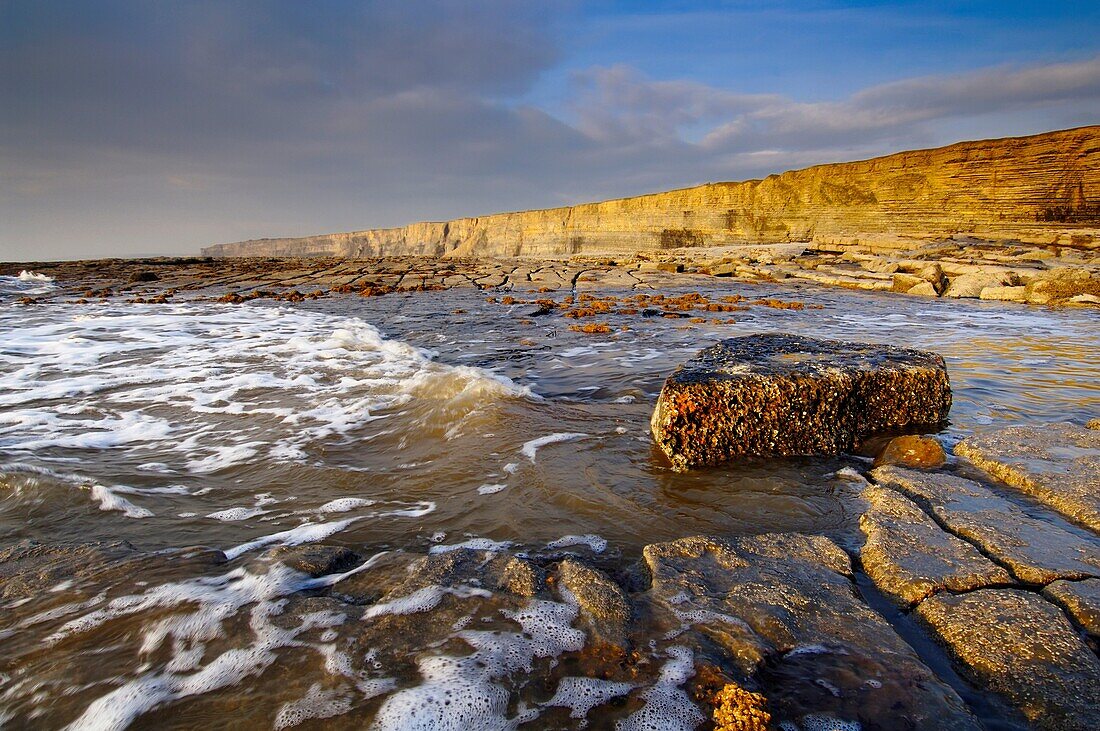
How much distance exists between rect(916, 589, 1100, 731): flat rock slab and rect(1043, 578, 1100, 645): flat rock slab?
0.06 metres

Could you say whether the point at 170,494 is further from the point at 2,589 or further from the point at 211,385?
the point at 211,385

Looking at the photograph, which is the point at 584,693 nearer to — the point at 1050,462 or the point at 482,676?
the point at 482,676

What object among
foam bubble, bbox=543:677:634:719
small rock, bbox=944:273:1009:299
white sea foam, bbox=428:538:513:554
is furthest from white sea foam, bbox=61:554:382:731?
small rock, bbox=944:273:1009:299

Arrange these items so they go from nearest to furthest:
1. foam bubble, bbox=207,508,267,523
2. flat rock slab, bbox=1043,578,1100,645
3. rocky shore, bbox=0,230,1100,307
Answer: flat rock slab, bbox=1043,578,1100,645, foam bubble, bbox=207,508,267,523, rocky shore, bbox=0,230,1100,307

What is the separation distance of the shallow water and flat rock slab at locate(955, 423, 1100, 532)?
0.50 metres

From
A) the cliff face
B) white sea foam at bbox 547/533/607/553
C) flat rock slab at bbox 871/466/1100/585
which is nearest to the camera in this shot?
flat rock slab at bbox 871/466/1100/585

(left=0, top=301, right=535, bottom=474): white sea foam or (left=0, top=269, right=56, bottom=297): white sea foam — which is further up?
(left=0, top=269, right=56, bottom=297): white sea foam

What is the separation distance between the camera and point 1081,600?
1.83m

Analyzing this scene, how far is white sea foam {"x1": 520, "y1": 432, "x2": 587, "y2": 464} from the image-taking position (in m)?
3.67

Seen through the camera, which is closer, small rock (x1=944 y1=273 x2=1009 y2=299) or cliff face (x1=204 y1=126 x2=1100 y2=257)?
small rock (x1=944 y1=273 x2=1009 y2=299)

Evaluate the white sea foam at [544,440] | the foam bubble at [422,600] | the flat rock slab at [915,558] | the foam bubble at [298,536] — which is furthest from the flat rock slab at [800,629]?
the foam bubble at [298,536]

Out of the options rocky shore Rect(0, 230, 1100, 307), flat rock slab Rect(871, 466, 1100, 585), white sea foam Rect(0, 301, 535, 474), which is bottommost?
flat rock slab Rect(871, 466, 1100, 585)

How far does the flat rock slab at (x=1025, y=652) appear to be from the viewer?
1.47m

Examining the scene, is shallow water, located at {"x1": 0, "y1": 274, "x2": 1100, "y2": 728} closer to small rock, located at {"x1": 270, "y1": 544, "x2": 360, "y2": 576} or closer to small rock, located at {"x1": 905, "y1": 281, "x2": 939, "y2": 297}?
small rock, located at {"x1": 270, "y1": 544, "x2": 360, "y2": 576}
